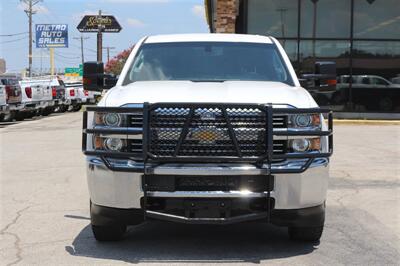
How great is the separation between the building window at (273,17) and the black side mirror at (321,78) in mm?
14104

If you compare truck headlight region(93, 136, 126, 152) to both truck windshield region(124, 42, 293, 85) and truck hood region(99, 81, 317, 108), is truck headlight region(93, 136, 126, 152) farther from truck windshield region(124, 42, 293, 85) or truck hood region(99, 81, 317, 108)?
truck windshield region(124, 42, 293, 85)

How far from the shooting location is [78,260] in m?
5.15

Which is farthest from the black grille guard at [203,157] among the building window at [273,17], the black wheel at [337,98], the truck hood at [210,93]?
the black wheel at [337,98]

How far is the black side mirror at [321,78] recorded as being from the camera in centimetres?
655

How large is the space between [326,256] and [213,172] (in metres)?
1.32

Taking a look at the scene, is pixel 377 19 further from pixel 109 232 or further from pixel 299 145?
pixel 109 232

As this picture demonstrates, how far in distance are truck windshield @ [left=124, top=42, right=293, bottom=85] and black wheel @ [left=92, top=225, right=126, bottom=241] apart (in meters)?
1.52

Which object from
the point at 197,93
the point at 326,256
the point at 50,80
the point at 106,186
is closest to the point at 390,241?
the point at 326,256

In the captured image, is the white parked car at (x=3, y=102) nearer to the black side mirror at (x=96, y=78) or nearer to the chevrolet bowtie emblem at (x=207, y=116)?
the black side mirror at (x=96, y=78)

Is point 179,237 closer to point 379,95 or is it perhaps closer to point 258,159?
point 258,159

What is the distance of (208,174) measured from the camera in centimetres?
488

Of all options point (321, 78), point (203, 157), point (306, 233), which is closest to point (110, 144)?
point (203, 157)

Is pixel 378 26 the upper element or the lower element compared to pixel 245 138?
upper

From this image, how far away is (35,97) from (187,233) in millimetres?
20389
